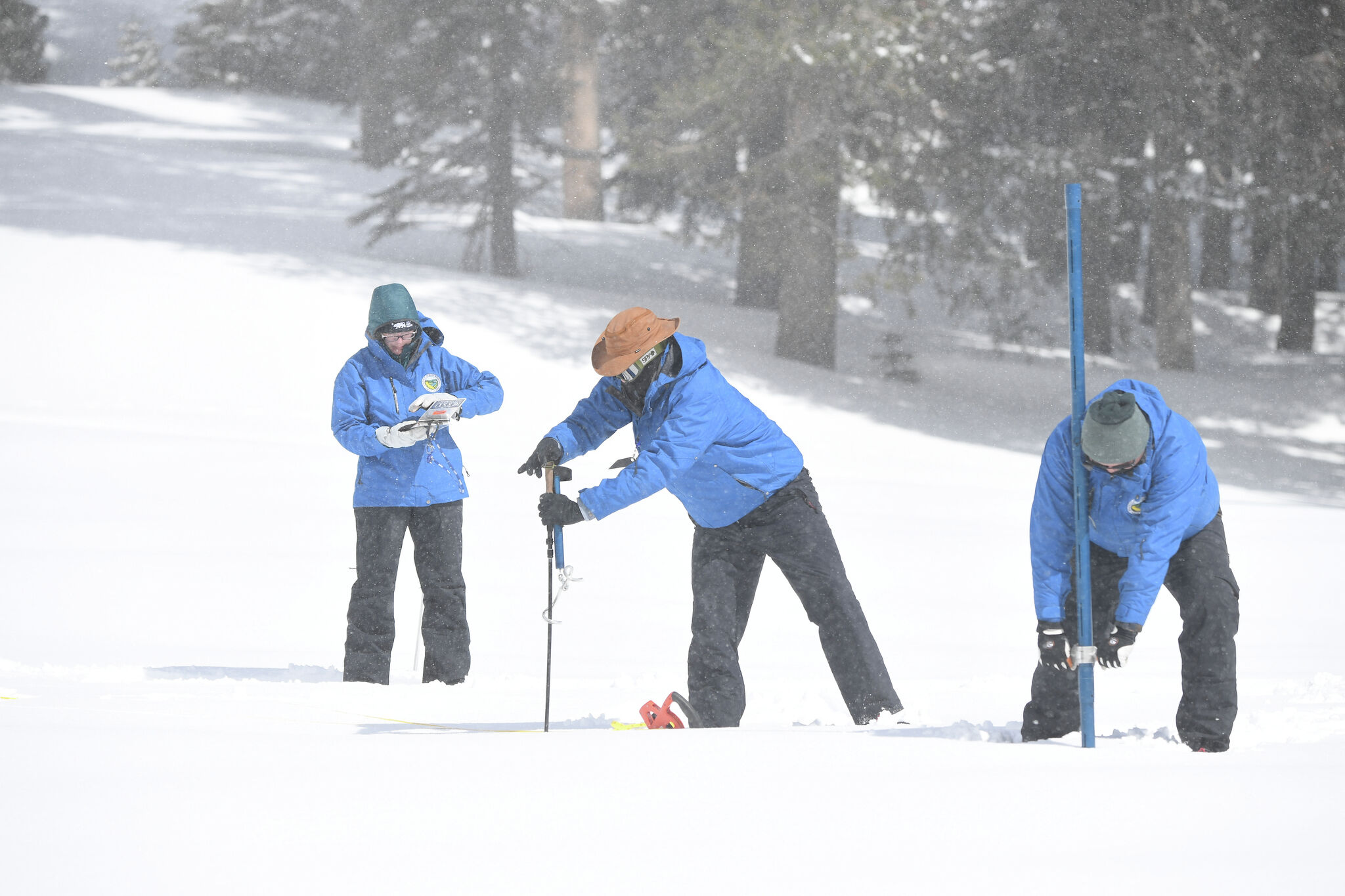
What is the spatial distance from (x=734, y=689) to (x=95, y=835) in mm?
2410

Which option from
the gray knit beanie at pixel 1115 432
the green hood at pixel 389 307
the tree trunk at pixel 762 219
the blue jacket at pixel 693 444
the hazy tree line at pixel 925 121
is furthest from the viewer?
the tree trunk at pixel 762 219

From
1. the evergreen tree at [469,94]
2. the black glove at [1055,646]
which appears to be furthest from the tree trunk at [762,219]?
the black glove at [1055,646]

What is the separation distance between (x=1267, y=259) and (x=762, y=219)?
11705 millimetres

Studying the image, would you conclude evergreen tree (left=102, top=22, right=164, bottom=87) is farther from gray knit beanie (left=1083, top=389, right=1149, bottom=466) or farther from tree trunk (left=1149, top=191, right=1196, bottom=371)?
gray knit beanie (left=1083, top=389, right=1149, bottom=466)

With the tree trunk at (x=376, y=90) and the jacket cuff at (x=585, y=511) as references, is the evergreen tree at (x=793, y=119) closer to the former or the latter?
the tree trunk at (x=376, y=90)

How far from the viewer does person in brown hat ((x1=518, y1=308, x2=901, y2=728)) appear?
4688 mm

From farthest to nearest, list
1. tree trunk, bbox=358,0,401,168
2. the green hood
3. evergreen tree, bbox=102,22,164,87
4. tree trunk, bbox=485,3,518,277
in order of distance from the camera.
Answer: evergreen tree, bbox=102,22,164,87 < tree trunk, bbox=485,3,518,277 < tree trunk, bbox=358,0,401,168 < the green hood

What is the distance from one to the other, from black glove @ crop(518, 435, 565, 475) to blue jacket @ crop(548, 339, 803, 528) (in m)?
0.04

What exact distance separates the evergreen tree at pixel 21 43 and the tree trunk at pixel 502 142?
16.9m

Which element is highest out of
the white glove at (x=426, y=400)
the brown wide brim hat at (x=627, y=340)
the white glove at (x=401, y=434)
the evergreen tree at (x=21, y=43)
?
the evergreen tree at (x=21, y=43)

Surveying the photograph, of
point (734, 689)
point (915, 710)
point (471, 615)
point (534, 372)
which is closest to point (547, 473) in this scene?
point (734, 689)

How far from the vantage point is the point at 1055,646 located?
170 inches

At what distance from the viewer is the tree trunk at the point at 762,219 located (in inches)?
679

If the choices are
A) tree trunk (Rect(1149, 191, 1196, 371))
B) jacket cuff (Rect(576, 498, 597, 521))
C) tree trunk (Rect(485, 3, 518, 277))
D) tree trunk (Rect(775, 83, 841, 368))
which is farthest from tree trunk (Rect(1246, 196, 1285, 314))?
jacket cuff (Rect(576, 498, 597, 521))
